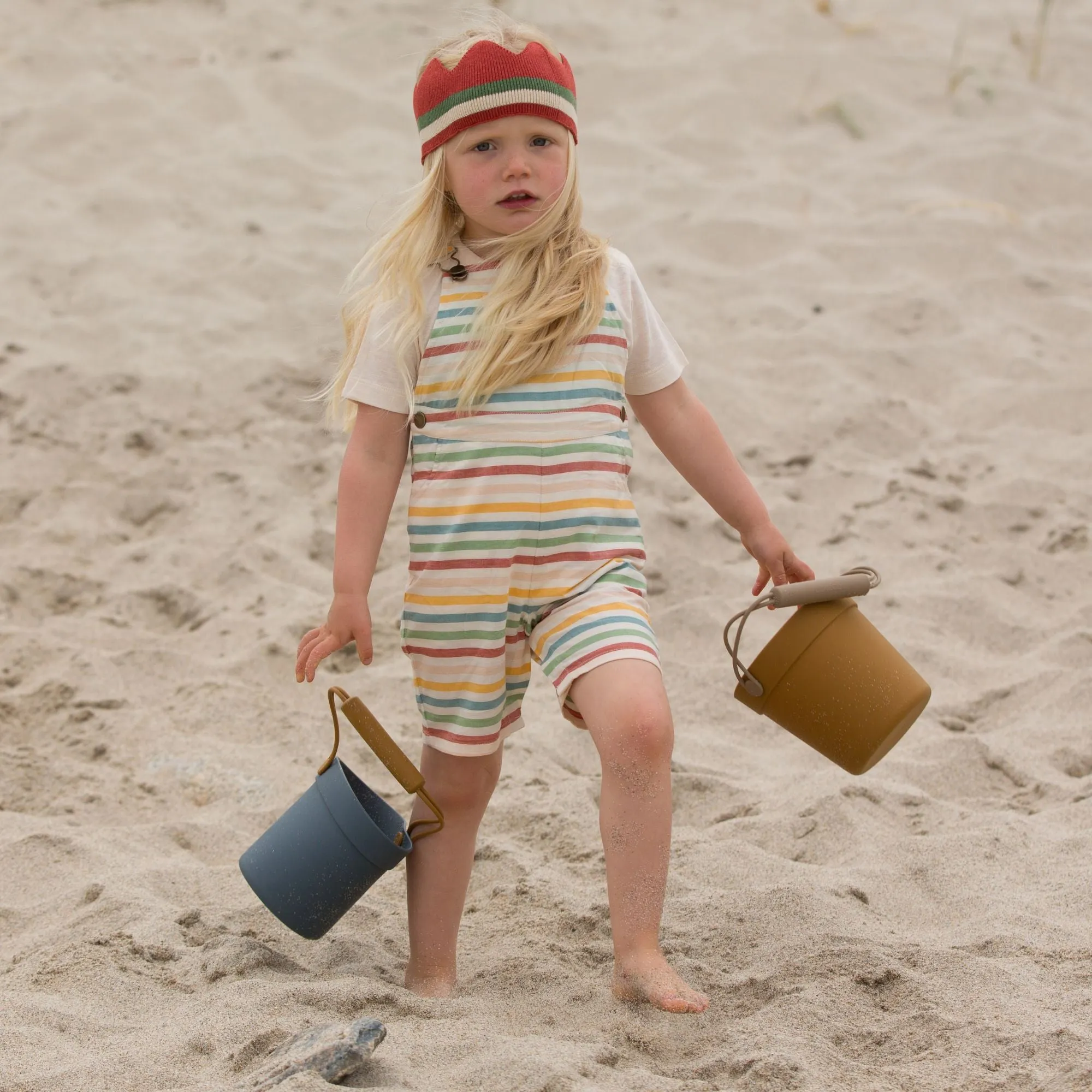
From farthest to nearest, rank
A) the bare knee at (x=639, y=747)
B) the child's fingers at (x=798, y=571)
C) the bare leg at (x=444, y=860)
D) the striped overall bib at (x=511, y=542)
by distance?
the child's fingers at (x=798, y=571), the bare leg at (x=444, y=860), the striped overall bib at (x=511, y=542), the bare knee at (x=639, y=747)

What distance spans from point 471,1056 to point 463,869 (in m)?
0.43

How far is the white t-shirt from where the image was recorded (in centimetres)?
225

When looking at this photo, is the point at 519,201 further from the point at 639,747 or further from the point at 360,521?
the point at 639,747

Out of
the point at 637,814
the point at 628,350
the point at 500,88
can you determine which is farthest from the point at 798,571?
the point at 500,88

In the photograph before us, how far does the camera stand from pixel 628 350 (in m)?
2.33

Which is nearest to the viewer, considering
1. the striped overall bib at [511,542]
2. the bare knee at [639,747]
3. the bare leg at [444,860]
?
the bare knee at [639,747]

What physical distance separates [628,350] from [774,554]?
402 millimetres

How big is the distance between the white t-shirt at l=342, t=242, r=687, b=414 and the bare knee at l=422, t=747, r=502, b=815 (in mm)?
533

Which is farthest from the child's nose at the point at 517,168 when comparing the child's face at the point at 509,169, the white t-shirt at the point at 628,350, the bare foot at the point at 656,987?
the bare foot at the point at 656,987

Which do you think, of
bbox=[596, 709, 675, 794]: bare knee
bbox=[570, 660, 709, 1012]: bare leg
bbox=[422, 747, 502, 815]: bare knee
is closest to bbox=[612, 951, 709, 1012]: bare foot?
bbox=[570, 660, 709, 1012]: bare leg

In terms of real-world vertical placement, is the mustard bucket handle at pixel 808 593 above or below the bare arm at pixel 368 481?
below

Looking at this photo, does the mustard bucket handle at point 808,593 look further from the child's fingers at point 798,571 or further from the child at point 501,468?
the child at point 501,468

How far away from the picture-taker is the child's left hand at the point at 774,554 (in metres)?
2.39

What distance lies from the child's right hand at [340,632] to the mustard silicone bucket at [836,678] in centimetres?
55
